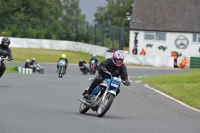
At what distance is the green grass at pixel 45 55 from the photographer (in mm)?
60706

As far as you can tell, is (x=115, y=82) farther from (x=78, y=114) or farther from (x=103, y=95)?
(x=78, y=114)

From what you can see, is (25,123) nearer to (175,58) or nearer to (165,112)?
(165,112)

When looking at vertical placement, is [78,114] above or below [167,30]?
below

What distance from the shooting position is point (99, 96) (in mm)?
14141

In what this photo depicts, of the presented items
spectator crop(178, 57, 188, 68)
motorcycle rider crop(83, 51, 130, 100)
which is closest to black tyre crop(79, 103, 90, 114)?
motorcycle rider crop(83, 51, 130, 100)

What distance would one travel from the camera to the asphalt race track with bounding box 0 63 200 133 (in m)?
11.4

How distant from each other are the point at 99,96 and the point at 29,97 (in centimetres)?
423

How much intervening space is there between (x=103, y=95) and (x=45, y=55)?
1970 inches

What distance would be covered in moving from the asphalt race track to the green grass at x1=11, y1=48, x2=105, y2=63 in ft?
127

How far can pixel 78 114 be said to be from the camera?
14164mm

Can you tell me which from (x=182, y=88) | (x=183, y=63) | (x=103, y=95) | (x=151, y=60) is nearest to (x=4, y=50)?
(x=103, y=95)

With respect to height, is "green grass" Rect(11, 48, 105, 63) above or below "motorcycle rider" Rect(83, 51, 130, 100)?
below

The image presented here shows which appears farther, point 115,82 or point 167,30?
point 167,30

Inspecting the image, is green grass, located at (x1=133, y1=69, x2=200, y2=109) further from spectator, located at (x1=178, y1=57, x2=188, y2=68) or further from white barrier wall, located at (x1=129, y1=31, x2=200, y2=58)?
white barrier wall, located at (x1=129, y1=31, x2=200, y2=58)
